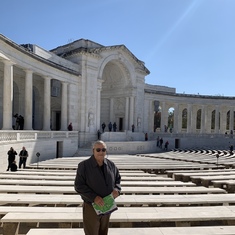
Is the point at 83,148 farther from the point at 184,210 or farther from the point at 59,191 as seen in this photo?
the point at 184,210

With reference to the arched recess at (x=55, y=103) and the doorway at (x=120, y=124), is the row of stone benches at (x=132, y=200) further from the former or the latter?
the doorway at (x=120, y=124)

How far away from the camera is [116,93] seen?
43.0m

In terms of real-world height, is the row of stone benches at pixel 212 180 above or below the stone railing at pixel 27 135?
below

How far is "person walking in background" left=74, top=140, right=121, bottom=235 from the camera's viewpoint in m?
4.11

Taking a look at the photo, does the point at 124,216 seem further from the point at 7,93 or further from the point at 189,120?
the point at 189,120

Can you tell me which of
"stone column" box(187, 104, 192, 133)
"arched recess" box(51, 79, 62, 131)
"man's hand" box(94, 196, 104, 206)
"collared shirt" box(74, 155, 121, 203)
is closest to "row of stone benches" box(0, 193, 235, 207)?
"collared shirt" box(74, 155, 121, 203)

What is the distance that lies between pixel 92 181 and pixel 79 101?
97.4 ft

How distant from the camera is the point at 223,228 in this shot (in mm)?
5086

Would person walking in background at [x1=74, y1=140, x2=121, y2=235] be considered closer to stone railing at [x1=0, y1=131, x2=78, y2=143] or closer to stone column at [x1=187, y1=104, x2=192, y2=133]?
stone railing at [x1=0, y1=131, x2=78, y2=143]

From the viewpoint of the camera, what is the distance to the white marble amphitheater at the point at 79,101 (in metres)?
21.5

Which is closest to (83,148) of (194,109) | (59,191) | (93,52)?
(93,52)

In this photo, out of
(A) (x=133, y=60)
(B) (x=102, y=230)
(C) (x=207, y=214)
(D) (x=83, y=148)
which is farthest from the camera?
(A) (x=133, y=60)

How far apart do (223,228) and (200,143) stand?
44.5 m

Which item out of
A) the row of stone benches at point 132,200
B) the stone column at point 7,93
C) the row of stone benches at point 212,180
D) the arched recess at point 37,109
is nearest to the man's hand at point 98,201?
the row of stone benches at point 132,200
